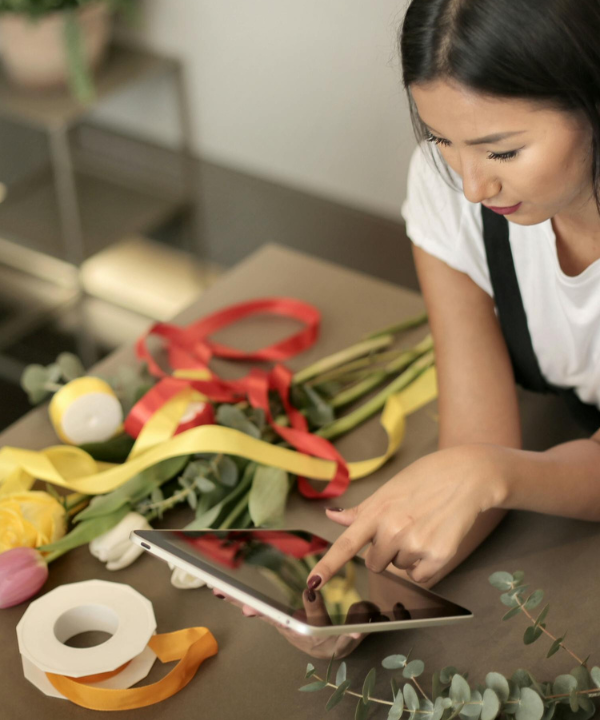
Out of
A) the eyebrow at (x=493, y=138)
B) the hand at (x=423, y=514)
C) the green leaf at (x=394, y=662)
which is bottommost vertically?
the green leaf at (x=394, y=662)

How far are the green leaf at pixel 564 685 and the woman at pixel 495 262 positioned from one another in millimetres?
149

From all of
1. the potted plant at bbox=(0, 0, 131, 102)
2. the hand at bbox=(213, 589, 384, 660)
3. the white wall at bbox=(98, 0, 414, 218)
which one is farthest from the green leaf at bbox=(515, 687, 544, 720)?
the potted plant at bbox=(0, 0, 131, 102)

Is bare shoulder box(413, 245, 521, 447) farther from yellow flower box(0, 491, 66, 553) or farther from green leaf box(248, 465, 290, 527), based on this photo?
yellow flower box(0, 491, 66, 553)

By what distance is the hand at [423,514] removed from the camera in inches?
33.9

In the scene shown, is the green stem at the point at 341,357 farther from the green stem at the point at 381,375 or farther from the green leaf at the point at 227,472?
the green leaf at the point at 227,472

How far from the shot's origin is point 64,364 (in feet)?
4.02

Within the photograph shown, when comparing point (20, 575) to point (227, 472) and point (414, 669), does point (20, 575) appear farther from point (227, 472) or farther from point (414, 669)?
point (414, 669)

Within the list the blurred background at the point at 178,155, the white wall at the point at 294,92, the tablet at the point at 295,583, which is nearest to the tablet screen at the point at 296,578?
the tablet at the point at 295,583

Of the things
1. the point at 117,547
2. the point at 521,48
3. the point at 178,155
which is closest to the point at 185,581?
the point at 117,547

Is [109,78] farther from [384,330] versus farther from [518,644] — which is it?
[518,644]

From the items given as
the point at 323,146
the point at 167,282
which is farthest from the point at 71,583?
the point at 323,146

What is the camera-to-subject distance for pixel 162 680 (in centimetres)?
85

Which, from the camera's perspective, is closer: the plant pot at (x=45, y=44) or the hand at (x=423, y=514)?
the hand at (x=423, y=514)

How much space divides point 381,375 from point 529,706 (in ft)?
1.96
